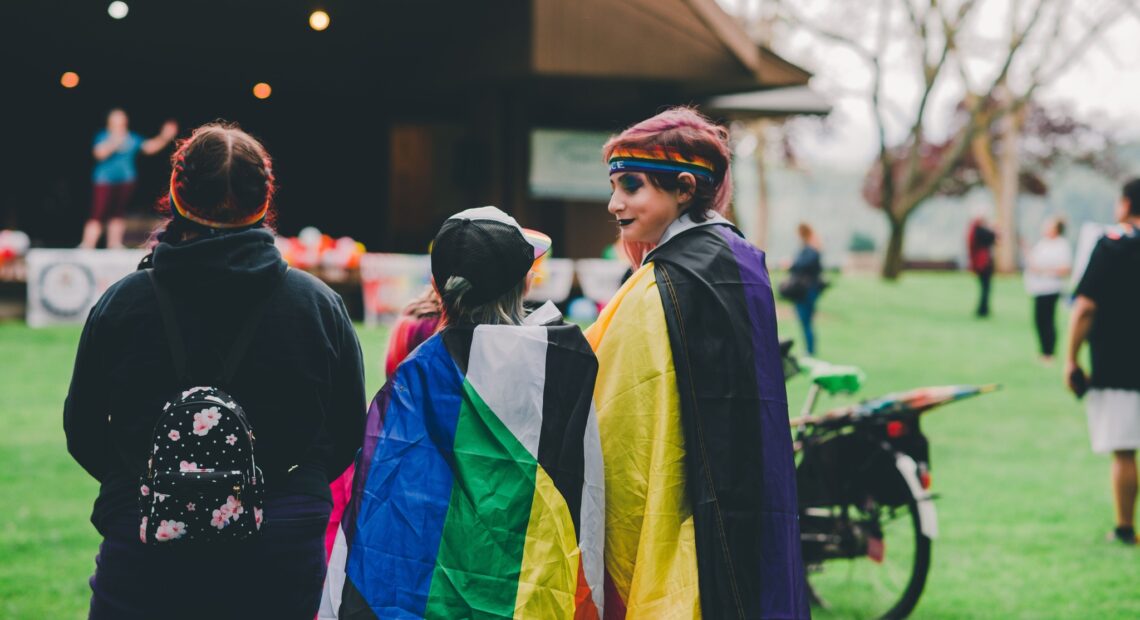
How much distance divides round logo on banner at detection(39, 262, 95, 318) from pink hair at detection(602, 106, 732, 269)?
1189 centimetres

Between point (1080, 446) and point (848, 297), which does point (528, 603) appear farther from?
point (848, 297)

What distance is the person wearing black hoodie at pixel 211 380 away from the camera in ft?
8.58

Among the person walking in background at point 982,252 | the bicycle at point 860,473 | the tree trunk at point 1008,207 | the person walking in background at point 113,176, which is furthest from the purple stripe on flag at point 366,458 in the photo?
the tree trunk at point 1008,207

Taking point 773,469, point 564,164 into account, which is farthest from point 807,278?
point 773,469

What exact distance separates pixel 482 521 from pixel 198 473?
60 centimetres

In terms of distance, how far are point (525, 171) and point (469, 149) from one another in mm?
892

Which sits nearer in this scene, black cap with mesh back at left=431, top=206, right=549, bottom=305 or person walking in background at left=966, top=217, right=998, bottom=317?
black cap with mesh back at left=431, top=206, right=549, bottom=305

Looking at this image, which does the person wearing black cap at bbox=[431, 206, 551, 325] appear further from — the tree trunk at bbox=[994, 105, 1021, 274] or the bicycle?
the tree trunk at bbox=[994, 105, 1021, 274]

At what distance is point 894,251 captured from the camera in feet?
98.5

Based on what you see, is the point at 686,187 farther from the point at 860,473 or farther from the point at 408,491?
the point at 860,473

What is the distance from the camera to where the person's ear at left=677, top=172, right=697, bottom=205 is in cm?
305

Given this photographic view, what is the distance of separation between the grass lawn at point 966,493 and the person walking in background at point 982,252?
523cm

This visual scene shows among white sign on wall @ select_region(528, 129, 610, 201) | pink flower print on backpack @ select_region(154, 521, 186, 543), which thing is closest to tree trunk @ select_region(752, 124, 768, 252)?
white sign on wall @ select_region(528, 129, 610, 201)

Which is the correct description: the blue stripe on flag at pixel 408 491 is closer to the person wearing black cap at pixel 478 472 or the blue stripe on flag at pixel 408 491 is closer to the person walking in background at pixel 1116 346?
the person wearing black cap at pixel 478 472
